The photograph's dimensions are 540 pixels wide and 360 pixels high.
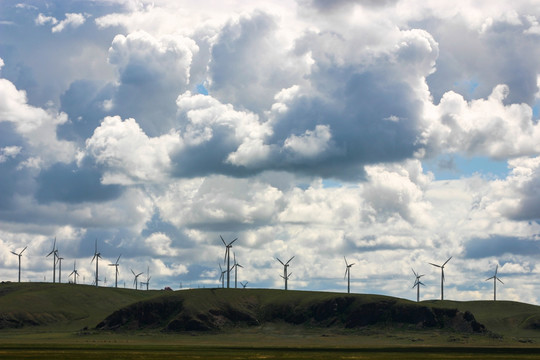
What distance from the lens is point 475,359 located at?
607 feet

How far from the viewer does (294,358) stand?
177125mm

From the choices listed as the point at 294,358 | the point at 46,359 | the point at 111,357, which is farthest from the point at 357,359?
the point at 46,359

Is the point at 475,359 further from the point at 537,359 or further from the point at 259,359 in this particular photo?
the point at 259,359

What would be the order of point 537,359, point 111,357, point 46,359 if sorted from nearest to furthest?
point 46,359, point 111,357, point 537,359

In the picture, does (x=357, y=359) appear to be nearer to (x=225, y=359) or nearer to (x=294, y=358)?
(x=294, y=358)

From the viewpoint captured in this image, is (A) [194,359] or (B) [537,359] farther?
(B) [537,359]

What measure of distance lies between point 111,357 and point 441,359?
8017 centimetres

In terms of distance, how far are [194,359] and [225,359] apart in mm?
8576

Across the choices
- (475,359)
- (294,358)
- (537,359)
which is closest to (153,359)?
(294,358)

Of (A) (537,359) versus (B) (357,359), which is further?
(A) (537,359)

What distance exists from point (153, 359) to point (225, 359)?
16616 millimetres

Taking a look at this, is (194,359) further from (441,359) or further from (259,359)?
(441,359)

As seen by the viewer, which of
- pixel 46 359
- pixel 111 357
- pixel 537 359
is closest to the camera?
pixel 46 359

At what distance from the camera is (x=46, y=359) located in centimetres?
16375
